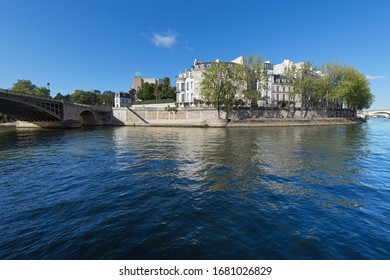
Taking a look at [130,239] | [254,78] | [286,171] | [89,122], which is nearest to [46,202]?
[130,239]

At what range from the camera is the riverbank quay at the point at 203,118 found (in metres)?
63.6

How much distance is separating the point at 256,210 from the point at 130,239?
17.6ft

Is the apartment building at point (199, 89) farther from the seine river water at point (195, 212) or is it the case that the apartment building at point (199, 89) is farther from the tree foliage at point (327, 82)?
the seine river water at point (195, 212)

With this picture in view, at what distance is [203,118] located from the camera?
65938mm

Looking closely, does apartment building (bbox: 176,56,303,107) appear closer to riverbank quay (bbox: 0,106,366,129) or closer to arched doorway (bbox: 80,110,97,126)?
riverbank quay (bbox: 0,106,366,129)

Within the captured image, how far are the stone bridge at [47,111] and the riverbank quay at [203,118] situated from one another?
7.21m

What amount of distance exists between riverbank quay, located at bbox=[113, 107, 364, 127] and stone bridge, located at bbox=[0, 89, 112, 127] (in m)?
7.21

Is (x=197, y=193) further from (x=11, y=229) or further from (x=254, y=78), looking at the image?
(x=254, y=78)

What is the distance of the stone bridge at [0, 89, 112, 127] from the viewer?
43628 mm

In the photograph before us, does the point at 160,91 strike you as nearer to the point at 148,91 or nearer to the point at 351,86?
the point at 148,91

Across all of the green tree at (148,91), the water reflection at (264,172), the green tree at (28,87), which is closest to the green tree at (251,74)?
the water reflection at (264,172)

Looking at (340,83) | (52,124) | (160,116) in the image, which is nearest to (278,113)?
(340,83)

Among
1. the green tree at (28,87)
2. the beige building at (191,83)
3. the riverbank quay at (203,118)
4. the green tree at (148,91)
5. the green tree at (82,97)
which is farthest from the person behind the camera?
the green tree at (148,91)

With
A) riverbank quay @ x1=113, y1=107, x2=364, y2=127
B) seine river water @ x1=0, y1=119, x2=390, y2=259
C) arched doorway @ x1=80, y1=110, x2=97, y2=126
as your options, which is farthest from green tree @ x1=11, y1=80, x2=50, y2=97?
seine river water @ x1=0, y1=119, x2=390, y2=259
